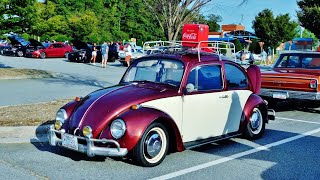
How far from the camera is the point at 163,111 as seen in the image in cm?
600

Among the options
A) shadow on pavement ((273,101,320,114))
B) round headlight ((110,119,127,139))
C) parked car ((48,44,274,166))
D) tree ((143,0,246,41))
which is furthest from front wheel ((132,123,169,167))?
shadow on pavement ((273,101,320,114))

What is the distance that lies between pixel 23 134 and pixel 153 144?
293cm

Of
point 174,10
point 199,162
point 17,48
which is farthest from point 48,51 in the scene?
point 199,162

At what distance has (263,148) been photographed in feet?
23.5

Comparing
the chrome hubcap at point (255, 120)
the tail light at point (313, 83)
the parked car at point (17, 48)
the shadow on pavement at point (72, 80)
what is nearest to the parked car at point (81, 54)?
the parked car at point (17, 48)

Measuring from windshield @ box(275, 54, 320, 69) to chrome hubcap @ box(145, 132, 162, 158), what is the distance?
7161 mm

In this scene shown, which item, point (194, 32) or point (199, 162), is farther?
point (194, 32)

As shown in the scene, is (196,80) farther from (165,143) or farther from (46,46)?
(46,46)

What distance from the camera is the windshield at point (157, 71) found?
6.64m

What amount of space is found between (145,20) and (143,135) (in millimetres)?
62033

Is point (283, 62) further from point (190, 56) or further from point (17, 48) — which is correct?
point (17, 48)

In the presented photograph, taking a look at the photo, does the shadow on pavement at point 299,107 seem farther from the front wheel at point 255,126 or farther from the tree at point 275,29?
the tree at point 275,29

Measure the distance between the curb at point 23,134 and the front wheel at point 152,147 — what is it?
2.37m

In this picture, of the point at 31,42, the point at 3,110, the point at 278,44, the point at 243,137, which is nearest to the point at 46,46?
the point at 31,42
